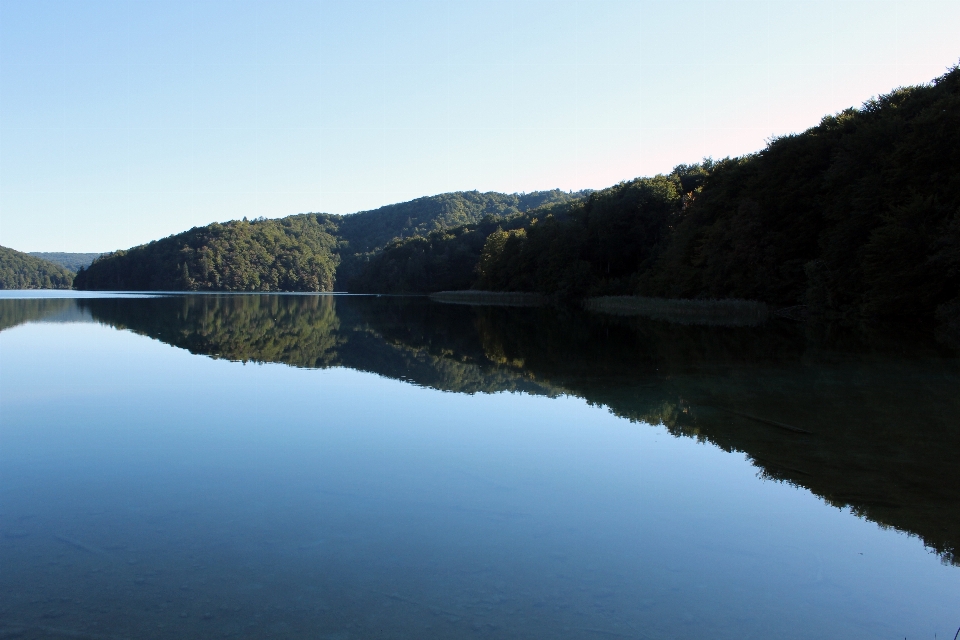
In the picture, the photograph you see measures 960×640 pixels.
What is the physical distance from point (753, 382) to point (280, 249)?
131328 mm

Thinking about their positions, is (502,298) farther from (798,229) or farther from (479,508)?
(479,508)

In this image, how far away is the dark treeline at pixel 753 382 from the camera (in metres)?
5.56

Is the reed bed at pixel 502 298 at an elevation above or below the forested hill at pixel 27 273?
below

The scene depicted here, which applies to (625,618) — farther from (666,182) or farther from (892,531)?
(666,182)

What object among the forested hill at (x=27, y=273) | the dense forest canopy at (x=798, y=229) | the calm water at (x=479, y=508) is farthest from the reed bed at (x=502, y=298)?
the forested hill at (x=27, y=273)

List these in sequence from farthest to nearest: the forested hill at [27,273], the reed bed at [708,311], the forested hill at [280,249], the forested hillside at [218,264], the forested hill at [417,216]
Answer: the forested hill at [417,216] < the forested hill at [27,273] < the forested hill at [280,249] < the forested hillside at [218,264] < the reed bed at [708,311]

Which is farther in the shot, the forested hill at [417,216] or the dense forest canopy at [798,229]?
the forested hill at [417,216]

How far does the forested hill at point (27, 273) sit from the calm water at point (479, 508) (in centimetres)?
14347

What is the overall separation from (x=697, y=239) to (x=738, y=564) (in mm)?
39051

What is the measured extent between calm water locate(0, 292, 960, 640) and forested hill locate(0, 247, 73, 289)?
14347 centimetres

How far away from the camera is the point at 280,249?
133125 millimetres

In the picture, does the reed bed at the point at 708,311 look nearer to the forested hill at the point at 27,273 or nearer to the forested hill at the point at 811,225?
the forested hill at the point at 811,225

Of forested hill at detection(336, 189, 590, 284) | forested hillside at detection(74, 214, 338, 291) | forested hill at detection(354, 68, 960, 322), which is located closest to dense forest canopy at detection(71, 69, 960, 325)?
forested hill at detection(354, 68, 960, 322)

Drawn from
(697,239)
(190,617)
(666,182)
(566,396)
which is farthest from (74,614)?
(666,182)
